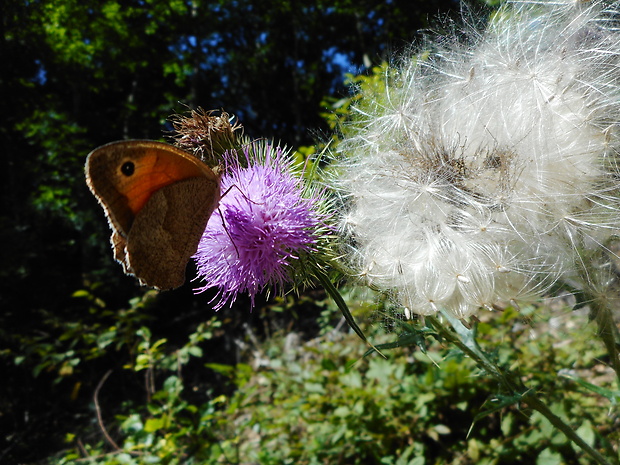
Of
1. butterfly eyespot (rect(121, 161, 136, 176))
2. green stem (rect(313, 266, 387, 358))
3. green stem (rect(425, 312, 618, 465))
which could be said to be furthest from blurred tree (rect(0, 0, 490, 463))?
green stem (rect(425, 312, 618, 465))

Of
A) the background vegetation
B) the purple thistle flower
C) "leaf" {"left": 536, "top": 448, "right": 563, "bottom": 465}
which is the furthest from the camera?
the background vegetation

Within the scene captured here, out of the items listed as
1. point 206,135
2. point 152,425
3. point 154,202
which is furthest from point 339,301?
point 152,425

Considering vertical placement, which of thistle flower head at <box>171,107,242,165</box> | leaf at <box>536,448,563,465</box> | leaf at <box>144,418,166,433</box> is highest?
thistle flower head at <box>171,107,242,165</box>

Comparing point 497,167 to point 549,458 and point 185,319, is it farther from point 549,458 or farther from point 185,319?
point 185,319

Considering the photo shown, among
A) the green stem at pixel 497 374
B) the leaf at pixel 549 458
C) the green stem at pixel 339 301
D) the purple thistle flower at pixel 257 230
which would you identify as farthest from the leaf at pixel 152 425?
the leaf at pixel 549 458

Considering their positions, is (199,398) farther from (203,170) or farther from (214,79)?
(214,79)

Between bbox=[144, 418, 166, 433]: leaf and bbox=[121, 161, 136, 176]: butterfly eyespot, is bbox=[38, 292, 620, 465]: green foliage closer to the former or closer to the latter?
bbox=[144, 418, 166, 433]: leaf

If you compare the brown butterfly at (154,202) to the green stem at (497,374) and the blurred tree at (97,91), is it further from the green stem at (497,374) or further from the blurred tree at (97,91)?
the blurred tree at (97,91)
